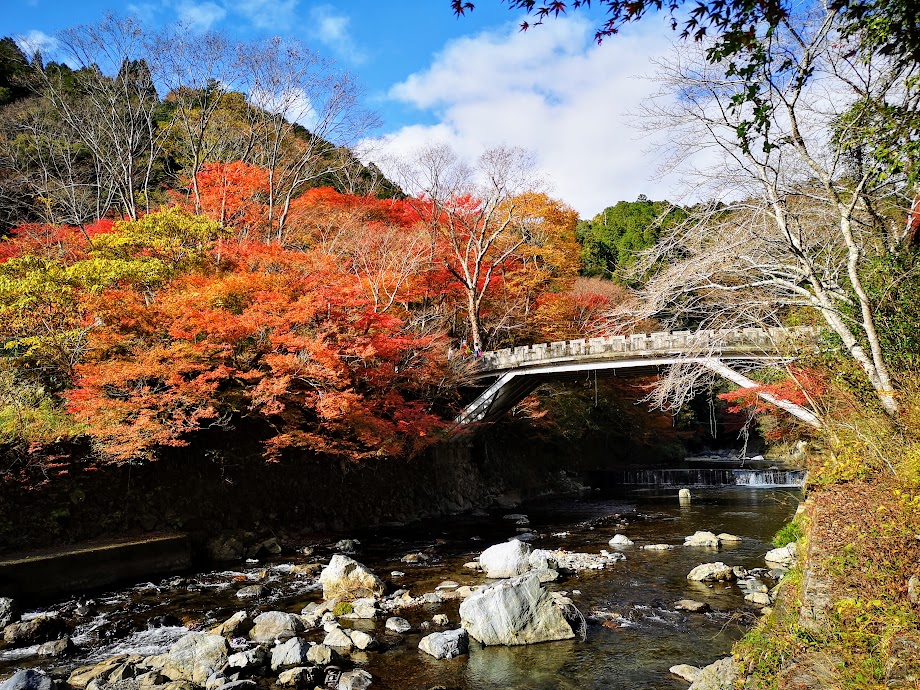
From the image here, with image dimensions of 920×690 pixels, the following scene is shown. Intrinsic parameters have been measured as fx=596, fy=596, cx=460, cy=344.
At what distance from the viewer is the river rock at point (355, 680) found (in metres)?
5.85

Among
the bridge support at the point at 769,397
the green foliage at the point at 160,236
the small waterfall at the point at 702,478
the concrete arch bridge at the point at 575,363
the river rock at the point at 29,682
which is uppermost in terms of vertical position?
the green foliage at the point at 160,236

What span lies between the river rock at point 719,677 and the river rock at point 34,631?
25.1 feet

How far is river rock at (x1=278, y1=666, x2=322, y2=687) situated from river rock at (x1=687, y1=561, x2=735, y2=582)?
19.5ft

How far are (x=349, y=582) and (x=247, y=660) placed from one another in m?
2.79

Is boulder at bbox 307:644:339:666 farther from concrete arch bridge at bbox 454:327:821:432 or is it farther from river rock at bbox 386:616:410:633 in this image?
concrete arch bridge at bbox 454:327:821:432

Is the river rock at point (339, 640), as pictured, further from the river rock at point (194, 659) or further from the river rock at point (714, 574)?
the river rock at point (714, 574)

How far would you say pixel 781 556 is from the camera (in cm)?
985

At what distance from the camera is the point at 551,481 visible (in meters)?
24.5

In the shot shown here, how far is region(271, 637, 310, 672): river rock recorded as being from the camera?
6309 millimetres

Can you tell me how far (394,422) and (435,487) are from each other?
4606 mm

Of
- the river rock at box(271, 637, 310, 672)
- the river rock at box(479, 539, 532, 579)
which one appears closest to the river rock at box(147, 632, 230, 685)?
the river rock at box(271, 637, 310, 672)

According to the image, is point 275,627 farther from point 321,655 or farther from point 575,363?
point 575,363

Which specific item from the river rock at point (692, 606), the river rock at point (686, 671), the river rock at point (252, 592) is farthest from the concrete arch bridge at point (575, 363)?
the river rock at point (252, 592)

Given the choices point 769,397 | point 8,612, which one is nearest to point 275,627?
point 8,612
